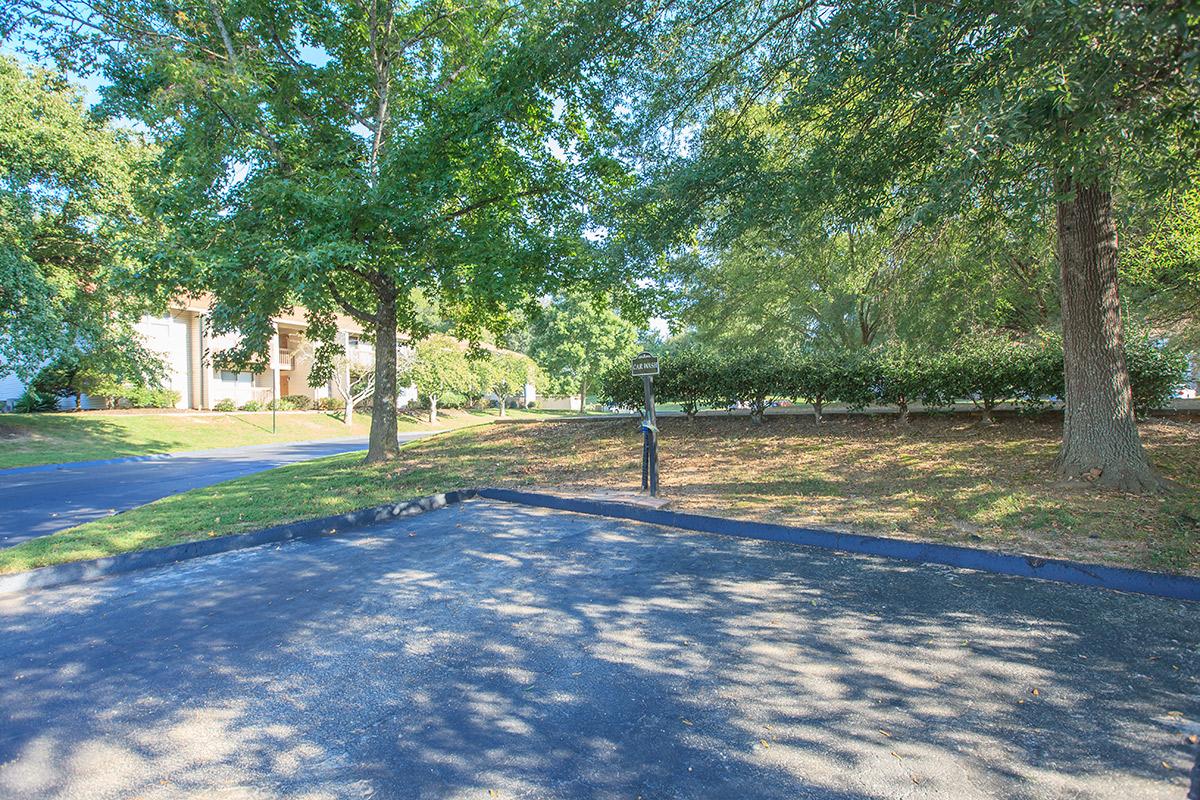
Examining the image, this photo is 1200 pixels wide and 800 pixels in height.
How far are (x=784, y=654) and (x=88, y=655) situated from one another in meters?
4.11

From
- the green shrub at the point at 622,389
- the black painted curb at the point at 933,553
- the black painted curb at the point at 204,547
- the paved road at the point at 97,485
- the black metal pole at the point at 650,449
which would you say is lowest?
the paved road at the point at 97,485

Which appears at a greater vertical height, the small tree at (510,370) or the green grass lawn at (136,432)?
the small tree at (510,370)

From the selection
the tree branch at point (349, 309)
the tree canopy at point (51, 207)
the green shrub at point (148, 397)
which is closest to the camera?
the tree branch at point (349, 309)

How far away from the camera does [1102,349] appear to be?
6930 mm

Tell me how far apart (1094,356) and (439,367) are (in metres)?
29.1

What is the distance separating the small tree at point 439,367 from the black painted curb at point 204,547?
82.0 feet

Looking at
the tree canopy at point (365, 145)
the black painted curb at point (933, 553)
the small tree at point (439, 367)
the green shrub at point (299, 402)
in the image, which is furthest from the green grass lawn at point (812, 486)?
the green shrub at point (299, 402)

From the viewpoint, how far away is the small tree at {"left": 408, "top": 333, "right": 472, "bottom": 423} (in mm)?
32344

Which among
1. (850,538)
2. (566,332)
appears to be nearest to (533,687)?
(850,538)

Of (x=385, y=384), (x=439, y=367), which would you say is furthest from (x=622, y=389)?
(x=439, y=367)

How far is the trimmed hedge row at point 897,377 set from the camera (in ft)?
29.8

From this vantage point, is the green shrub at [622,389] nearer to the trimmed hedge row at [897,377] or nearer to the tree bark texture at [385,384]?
the trimmed hedge row at [897,377]

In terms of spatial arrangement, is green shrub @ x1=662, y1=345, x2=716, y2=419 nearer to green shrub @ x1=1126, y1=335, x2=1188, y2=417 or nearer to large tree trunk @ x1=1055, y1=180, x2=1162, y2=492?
large tree trunk @ x1=1055, y1=180, x2=1162, y2=492

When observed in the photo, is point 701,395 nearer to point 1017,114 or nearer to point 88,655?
point 1017,114
